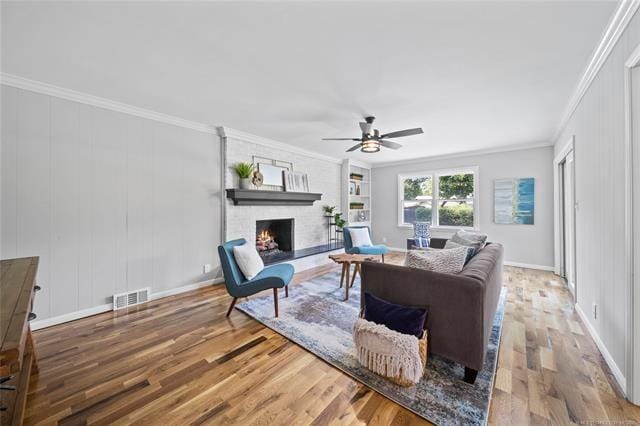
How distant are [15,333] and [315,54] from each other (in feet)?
7.69

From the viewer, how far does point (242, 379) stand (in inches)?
70.2

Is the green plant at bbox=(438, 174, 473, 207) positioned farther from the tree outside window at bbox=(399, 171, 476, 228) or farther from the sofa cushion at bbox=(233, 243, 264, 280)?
the sofa cushion at bbox=(233, 243, 264, 280)

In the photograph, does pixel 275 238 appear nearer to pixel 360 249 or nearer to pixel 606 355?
pixel 360 249

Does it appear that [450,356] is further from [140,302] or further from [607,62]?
[140,302]

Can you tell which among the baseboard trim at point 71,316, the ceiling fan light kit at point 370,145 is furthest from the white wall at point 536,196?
the baseboard trim at point 71,316

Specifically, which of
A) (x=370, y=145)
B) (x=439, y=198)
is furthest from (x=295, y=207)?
(x=439, y=198)

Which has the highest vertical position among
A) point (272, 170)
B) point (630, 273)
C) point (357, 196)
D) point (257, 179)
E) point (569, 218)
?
point (272, 170)

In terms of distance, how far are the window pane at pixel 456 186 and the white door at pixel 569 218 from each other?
162cm

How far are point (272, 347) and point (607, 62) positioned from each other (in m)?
3.53

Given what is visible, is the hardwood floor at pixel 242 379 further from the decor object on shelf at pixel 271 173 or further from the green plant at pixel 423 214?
the green plant at pixel 423 214

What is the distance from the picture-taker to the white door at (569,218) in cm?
347

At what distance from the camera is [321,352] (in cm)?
207

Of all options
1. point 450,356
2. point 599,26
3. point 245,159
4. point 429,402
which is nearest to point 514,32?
point 599,26

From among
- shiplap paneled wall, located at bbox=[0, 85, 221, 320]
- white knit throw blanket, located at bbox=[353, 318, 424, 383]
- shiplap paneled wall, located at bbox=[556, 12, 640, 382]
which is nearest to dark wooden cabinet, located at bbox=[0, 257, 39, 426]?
shiplap paneled wall, located at bbox=[0, 85, 221, 320]
